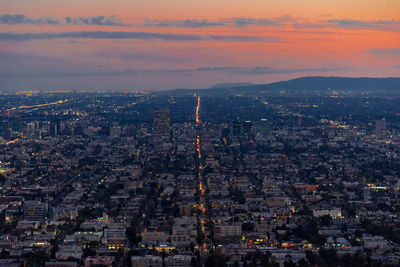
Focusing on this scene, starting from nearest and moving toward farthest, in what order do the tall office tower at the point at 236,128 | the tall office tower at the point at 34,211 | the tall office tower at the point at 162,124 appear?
the tall office tower at the point at 34,211
the tall office tower at the point at 236,128
the tall office tower at the point at 162,124

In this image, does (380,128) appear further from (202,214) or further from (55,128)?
(202,214)

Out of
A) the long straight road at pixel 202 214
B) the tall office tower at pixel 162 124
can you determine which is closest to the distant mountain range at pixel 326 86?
the tall office tower at pixel 162 124

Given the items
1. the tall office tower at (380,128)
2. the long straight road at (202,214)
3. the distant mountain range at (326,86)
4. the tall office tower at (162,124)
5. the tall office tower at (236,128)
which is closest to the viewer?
the long straight road at (202,214)

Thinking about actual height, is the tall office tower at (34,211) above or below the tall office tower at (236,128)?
above

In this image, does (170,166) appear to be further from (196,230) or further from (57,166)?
(196,230)

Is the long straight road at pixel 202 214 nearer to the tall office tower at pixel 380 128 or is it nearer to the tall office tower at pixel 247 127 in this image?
the tall office tower at pixel 247 127

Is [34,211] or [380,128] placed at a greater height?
[34,211]

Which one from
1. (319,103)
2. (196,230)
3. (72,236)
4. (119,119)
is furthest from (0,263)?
(319,103)

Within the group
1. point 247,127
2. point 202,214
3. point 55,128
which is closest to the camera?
point 202,214

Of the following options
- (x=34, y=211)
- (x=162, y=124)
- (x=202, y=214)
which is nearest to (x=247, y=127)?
(x=162, y=124)

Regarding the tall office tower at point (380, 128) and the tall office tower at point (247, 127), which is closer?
the tall office tower at point (380, 128)
